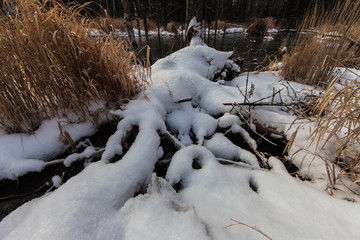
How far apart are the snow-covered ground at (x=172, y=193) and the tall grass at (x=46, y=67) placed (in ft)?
0.42

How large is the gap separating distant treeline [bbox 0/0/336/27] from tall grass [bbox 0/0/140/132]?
184cm

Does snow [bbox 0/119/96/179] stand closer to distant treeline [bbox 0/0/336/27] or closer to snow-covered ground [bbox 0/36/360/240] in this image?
snow-covered ground [bbox 0/36/360/240]

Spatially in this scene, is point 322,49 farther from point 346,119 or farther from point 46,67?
point 46,67

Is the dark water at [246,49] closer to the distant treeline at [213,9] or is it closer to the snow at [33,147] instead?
the distant treeline at [213,9]

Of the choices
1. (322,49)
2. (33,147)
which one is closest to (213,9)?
(322,49)

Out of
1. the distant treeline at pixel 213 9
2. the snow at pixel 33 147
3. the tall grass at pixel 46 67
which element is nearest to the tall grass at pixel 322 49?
the distant treeline at pixel 213 9

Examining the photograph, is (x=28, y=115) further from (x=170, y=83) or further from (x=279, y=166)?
(x=279, y=166)

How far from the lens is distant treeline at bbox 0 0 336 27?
2.88 m

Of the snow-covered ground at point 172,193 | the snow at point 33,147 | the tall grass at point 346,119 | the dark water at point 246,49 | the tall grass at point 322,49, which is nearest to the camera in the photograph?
the snow-covered ground at point 172,193

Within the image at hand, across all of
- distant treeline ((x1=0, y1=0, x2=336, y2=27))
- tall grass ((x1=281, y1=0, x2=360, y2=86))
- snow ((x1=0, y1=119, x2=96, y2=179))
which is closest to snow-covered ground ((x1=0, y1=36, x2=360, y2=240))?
snow ((x1=0, y1=119, x2=96, y2=179))

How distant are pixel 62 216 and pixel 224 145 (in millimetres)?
927

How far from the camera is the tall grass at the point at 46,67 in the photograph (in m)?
0.90

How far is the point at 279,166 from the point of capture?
0.93 metres

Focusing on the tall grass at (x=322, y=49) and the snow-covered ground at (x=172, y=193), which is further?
the tall grass at (x=322, y=49)
